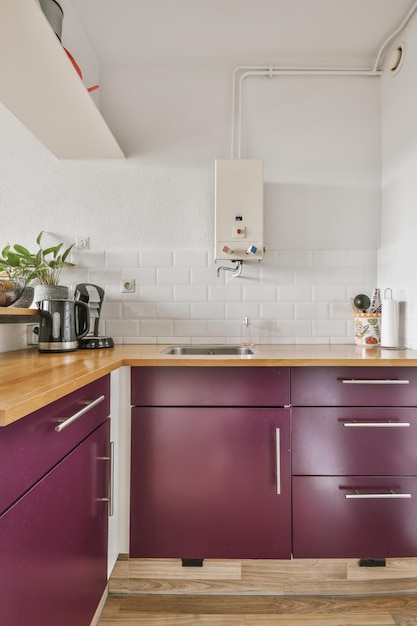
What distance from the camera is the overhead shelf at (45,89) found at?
117 centimetres

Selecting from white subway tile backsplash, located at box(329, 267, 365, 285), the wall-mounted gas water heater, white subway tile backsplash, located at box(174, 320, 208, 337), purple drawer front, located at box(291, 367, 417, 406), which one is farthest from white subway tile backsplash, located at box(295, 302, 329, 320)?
purple drawer front, located at box(291, 367, 417, 406)

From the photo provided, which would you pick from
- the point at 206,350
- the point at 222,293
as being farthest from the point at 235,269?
the point at 206,350

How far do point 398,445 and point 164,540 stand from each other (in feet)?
3.20

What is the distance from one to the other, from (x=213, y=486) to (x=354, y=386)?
67cm

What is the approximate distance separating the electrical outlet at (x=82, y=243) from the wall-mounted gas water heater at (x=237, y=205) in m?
0.75

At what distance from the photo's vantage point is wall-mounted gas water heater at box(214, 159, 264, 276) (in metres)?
1.85

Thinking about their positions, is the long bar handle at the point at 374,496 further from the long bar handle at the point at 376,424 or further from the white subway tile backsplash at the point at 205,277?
the white subway tile backsplash at the point at 205,277

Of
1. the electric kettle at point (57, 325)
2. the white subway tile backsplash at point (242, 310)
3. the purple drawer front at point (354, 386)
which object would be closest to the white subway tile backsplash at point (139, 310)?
the white subway tile backsplash at point (242, 310)

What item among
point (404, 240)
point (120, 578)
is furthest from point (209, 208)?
point (120, 578)

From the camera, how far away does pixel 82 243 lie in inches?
80.6

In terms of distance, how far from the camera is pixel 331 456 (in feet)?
4.62

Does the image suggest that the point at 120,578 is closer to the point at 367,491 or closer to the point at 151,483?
the point at 151,483

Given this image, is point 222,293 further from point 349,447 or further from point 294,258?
point 349,447

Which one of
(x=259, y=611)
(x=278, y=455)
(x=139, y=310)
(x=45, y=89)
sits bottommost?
(x=259, y=611)
